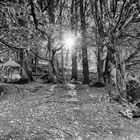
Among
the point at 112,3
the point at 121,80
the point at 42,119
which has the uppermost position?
the point at 112,3

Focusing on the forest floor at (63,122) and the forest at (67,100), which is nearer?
the forest floor at (63,122)

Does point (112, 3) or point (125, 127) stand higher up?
point (112, 3)

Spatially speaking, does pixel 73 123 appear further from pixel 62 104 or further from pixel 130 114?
pixel 130 114

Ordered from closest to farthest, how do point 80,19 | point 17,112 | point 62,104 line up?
point 17,112 → point 62,104 → point 80,19

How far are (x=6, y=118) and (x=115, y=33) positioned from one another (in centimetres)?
479

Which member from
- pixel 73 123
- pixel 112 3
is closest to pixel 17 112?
pixel 73 123

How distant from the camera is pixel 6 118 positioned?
330 cm

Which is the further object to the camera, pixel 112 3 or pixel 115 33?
pixel 112 3

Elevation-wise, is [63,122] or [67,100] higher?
[67,100]

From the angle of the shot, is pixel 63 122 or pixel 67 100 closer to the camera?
pixel 63 122

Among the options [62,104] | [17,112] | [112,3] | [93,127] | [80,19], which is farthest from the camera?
[80,19]

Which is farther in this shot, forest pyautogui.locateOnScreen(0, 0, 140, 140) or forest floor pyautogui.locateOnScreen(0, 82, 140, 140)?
forest pyautogui.locateOnScreen(0, 0, 140, 140)

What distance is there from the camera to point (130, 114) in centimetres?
391

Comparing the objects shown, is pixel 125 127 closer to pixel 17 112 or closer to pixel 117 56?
pixel 117 56
